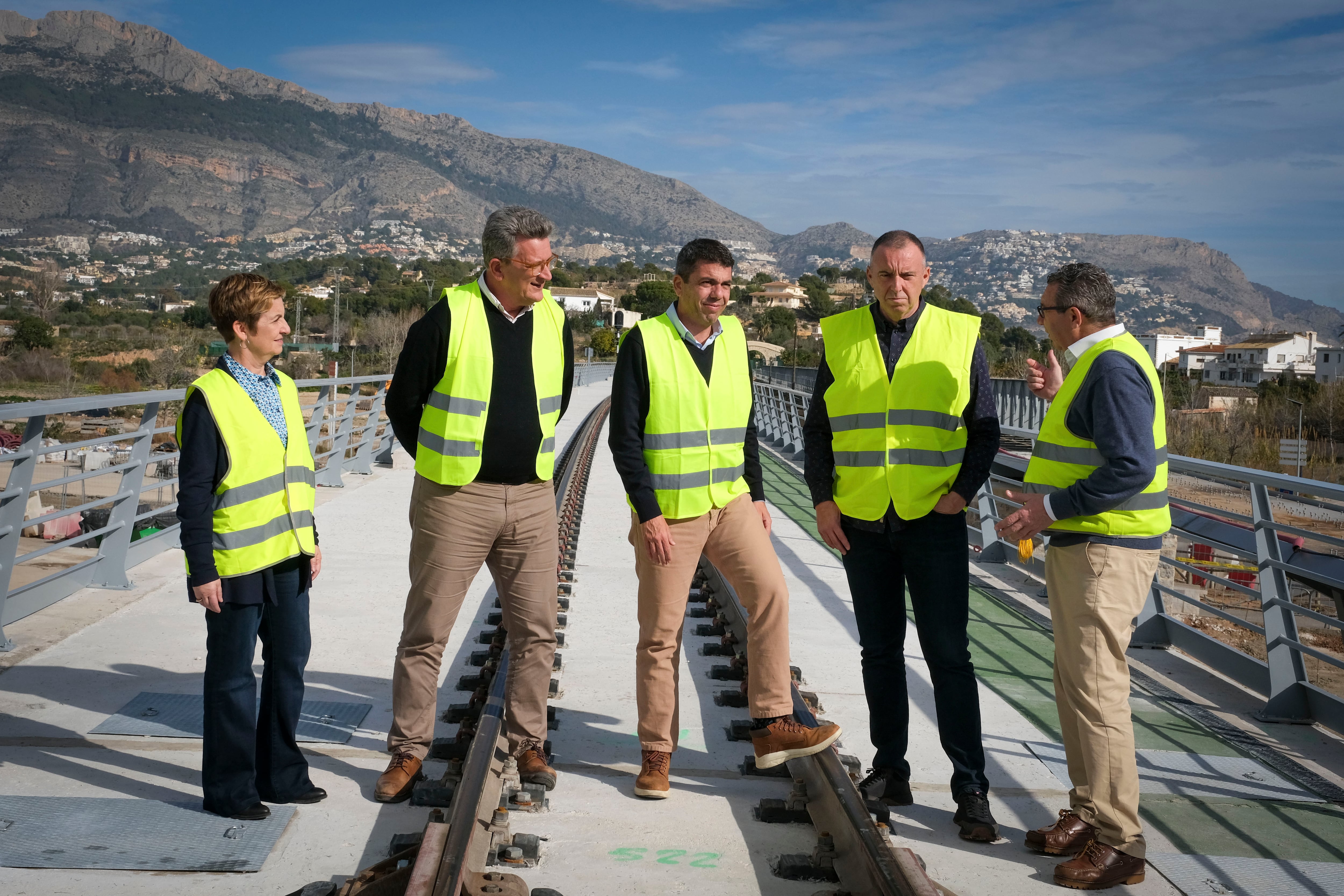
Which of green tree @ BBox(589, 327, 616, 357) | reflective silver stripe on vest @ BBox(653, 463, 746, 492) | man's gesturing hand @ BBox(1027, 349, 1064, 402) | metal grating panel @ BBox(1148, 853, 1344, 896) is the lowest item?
metal grating panel @ BBox(1148, 853, 1344, 896)

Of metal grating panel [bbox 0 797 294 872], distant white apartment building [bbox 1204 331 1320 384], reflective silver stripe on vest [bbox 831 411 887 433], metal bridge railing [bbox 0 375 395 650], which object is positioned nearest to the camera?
metal grating panel [bbox 0 797 294 872]

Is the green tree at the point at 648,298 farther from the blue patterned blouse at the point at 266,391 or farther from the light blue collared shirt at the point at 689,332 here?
the blue patterned blouse at the point at 266,391

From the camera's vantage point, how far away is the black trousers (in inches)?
139

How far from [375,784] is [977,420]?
2.50 meters

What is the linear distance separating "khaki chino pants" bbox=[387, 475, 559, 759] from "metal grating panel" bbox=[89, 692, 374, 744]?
0.64m

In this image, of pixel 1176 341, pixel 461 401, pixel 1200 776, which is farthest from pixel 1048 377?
pixel 1176 341

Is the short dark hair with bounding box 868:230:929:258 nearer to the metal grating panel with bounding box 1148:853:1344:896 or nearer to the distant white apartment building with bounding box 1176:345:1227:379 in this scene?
the metal grating panel with bounding box 1148:853:1344:896

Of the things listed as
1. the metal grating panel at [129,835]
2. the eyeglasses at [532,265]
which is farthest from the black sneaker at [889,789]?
the eyeglasses at [532,265]

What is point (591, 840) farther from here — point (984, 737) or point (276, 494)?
point (984, 737)

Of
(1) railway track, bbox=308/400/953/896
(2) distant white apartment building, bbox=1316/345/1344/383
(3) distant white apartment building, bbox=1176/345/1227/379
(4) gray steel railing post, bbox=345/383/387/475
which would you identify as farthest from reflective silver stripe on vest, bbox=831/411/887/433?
(3) distant white apartment building, bbox=1176/345/1227/379

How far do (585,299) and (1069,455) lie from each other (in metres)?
158

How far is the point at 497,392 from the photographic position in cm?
380

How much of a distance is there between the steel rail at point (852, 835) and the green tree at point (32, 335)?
264 feet

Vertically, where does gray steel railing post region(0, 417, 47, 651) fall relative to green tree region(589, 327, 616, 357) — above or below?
below
